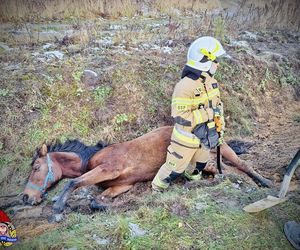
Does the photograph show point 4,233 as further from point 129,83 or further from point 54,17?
point 54,17

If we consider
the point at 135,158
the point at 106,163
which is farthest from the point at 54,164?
the point at 135,158

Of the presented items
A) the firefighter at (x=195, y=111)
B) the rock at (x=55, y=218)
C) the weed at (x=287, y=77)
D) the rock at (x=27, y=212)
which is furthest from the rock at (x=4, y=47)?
the weed at (x=287, y=77)

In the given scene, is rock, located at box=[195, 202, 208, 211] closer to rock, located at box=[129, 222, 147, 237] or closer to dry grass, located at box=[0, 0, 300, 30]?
rock, located at box=[129, 222, 147, 237]

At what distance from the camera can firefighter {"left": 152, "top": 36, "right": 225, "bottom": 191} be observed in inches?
162

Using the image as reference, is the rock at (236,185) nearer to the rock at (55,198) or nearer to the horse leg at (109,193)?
the horse leg at (109,193)

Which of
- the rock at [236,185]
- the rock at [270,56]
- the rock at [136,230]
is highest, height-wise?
the rock at [270,56]

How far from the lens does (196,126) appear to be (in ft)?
14.1

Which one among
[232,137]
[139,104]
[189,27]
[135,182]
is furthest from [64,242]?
[189,27]

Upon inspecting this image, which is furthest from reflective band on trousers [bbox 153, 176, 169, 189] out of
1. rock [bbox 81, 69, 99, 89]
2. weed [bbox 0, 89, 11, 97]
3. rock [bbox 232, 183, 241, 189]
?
weed [bbox 0, 89, 11, 97]

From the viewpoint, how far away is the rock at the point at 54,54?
21.9 feet

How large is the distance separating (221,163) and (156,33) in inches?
165

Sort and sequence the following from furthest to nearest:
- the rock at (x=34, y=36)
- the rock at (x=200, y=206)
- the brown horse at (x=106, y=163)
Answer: the rock at (x=34, y=36), the brown horse at (x=106, y=163), the rock at (x=200, y=206)

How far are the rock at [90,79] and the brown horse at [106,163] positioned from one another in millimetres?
1400

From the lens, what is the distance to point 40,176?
4.56 metres
